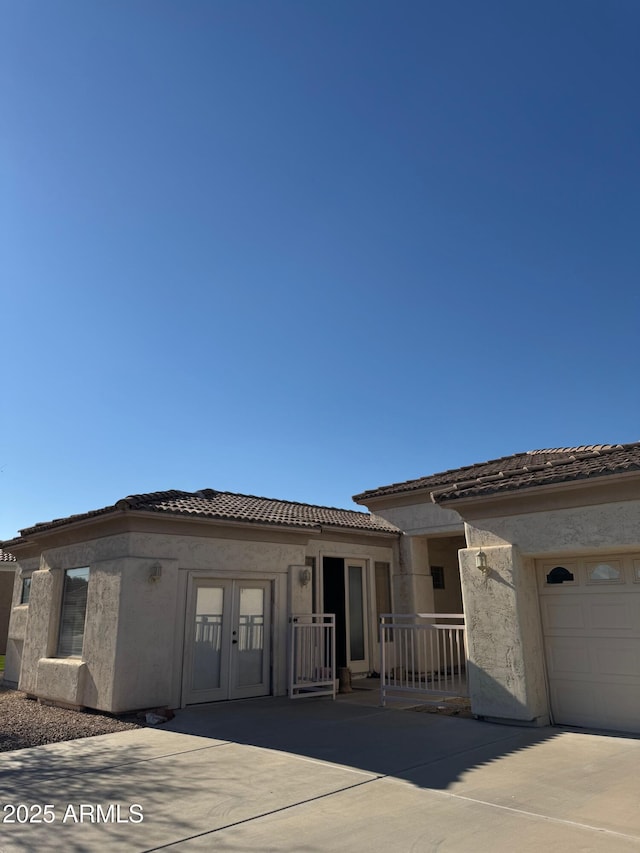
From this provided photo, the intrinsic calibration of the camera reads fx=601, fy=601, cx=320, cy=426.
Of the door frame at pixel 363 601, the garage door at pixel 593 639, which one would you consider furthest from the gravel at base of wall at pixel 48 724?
the garage door at pixel 593 639

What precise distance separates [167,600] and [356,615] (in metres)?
6.17

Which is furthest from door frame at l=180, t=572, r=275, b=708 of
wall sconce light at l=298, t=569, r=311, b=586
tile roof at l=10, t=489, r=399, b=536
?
tile roof at l=10, t=489, r=399, b=536

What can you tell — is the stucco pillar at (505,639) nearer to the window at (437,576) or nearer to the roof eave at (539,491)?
the roof eave at (539,491)

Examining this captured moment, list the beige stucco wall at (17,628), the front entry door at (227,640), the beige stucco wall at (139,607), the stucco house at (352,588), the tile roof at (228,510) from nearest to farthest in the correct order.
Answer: the stucco house at (352,588), the beige stucco wall at (139,607), the tile roof at (228,510), the front entry door at (227,640), the beige stucco wall at (17,628)

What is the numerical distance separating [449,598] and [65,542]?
10743 mm

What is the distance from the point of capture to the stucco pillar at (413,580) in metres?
16.0

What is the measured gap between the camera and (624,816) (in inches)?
198

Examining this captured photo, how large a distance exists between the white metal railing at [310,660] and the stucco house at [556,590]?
151 inches

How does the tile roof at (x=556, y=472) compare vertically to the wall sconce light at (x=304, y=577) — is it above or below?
above

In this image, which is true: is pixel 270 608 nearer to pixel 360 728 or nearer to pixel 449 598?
pixel 360 728

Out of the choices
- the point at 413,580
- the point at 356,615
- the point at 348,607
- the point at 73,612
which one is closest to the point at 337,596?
the point at 348,607

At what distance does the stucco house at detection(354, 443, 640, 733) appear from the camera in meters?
8.37

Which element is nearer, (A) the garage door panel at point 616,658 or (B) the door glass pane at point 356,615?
(A) the garage door panel at point 616,658

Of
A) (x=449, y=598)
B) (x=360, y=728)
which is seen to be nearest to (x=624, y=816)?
(x=360, y=728)
